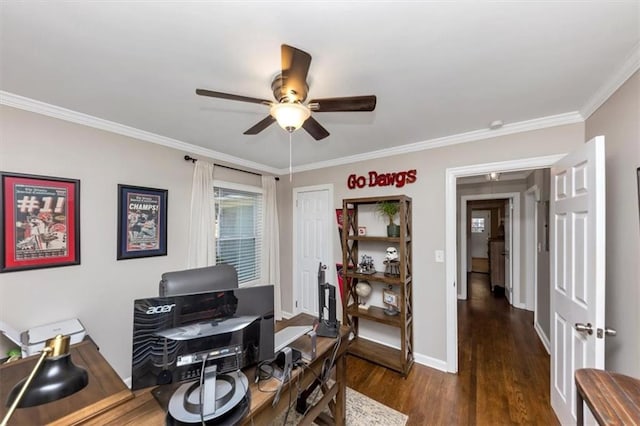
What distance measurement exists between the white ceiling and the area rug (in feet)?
7.99

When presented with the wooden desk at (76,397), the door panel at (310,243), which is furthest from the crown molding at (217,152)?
the wooden desk at (76,397)

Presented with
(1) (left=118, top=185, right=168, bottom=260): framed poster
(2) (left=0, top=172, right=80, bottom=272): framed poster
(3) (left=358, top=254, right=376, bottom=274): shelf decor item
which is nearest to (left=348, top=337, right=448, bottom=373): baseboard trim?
(3) (left=358, top=254, right=376, bottom=274): shelf decor item

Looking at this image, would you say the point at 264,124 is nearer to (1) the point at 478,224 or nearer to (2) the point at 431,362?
(2) the point at 431,362

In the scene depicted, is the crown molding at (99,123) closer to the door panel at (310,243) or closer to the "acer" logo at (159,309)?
the door panel at (310,243)

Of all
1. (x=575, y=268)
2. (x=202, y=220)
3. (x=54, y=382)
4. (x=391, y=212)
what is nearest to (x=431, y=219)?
(x=391, y=212)

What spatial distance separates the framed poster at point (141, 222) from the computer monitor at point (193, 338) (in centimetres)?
175

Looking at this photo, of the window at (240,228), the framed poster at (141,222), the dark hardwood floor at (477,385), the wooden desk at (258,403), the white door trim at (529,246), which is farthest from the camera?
the white door trim at (529,246)

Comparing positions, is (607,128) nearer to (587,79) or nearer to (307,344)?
(587,79)

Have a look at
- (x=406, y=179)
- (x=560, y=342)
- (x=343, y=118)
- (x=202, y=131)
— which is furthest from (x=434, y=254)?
(x=202, y=131)

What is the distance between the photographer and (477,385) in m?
2.28

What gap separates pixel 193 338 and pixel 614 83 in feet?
8.88

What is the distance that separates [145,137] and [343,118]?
1961 millimetres

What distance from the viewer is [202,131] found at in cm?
239

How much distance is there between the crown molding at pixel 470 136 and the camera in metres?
2.03
